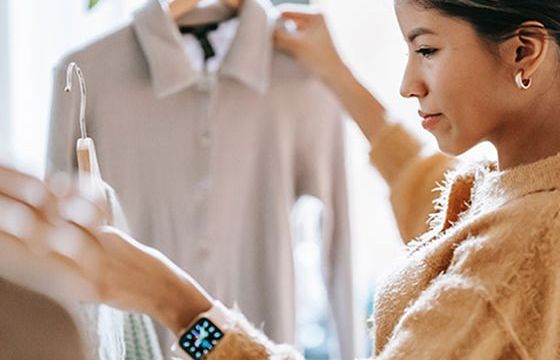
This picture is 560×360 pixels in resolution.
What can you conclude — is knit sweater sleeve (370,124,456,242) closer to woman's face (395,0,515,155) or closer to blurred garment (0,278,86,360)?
woman's face (395,0,515,155)

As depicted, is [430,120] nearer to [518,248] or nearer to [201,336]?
[518,248]

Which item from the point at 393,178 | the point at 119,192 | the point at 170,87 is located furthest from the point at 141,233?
the point at 393,178

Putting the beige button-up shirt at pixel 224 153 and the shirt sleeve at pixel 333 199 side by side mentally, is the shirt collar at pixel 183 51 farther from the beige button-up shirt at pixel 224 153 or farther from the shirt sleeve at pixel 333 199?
the shirt sleeve at pixel 333 199

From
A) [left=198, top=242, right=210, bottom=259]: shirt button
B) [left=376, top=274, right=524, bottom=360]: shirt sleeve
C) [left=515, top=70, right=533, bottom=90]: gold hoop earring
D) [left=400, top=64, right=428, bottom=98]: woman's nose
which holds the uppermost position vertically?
[left=515, top=70, right=533, bottom=90]: gold hoop earring

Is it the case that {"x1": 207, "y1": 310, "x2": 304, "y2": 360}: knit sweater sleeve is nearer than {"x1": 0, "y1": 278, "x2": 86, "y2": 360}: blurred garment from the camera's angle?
No

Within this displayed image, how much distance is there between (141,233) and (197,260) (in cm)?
8

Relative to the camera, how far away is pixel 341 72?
55.5 inches

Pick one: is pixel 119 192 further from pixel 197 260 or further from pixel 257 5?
pixel 257 5

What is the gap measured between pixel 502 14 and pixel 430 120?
0.44ft

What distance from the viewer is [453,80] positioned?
3.08 feet

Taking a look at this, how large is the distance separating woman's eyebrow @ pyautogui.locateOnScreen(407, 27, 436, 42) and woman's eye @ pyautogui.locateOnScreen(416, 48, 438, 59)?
12mm

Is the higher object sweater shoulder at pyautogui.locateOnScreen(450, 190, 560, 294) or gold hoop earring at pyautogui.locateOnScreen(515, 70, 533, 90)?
gold hoop earring at pyautogui.locateOnScreen(515, 70, 533, 90)

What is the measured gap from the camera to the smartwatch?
96cm

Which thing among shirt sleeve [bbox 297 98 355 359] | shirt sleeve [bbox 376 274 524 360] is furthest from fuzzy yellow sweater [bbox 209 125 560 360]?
shirt sleeve [bbox 297 98 355 359]
